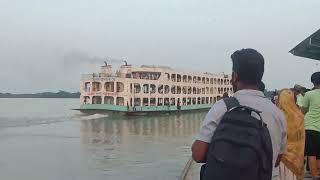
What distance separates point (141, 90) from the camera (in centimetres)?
4800

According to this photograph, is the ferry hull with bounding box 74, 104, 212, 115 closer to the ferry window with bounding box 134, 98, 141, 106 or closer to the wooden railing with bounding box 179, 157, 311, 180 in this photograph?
the ferry window with bounding box 134, 98, 141, 106

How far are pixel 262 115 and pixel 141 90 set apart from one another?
149 feet

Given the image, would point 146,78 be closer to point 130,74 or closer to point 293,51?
point 130,74

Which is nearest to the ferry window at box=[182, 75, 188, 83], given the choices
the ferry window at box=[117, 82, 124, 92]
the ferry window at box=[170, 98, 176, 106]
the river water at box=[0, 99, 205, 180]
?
the ferry window at box=[170, 98, 176, 106]

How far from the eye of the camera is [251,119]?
251 cm

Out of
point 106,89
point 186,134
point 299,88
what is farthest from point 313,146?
point 106,89

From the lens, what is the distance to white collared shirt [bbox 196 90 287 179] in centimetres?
262

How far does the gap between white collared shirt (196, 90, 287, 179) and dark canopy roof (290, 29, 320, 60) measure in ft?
18.2

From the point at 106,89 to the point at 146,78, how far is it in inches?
200

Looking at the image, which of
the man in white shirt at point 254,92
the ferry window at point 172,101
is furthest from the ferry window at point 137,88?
the man in white shirt at point 254,92

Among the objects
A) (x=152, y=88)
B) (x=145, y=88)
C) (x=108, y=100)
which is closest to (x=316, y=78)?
(x=108, y=100)

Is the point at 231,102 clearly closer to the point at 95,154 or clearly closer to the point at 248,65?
the point at 248,65

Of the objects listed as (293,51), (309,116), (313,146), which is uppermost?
(293,51)

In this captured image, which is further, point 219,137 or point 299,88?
point 299,88
